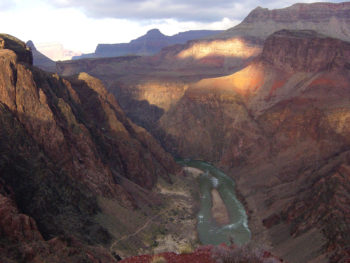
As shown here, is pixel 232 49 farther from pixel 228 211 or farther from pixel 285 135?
pixel 228 211

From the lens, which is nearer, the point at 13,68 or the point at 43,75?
the point at 13,68

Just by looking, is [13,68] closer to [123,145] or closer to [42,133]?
[42,133]

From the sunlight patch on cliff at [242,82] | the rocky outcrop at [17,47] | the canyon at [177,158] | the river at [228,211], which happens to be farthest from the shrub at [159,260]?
the sunlight patch on cliff at [242,82]

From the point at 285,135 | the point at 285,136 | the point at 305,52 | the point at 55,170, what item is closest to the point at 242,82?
the point at 305,52

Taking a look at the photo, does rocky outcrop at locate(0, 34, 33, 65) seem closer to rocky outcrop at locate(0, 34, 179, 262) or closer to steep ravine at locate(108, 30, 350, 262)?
rocky outcrop at locate(0, 34, 179, 262)

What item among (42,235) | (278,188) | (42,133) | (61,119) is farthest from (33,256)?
(278,188)

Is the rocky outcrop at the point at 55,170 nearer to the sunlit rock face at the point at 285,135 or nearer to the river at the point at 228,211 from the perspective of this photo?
the river at the point at 228,211
